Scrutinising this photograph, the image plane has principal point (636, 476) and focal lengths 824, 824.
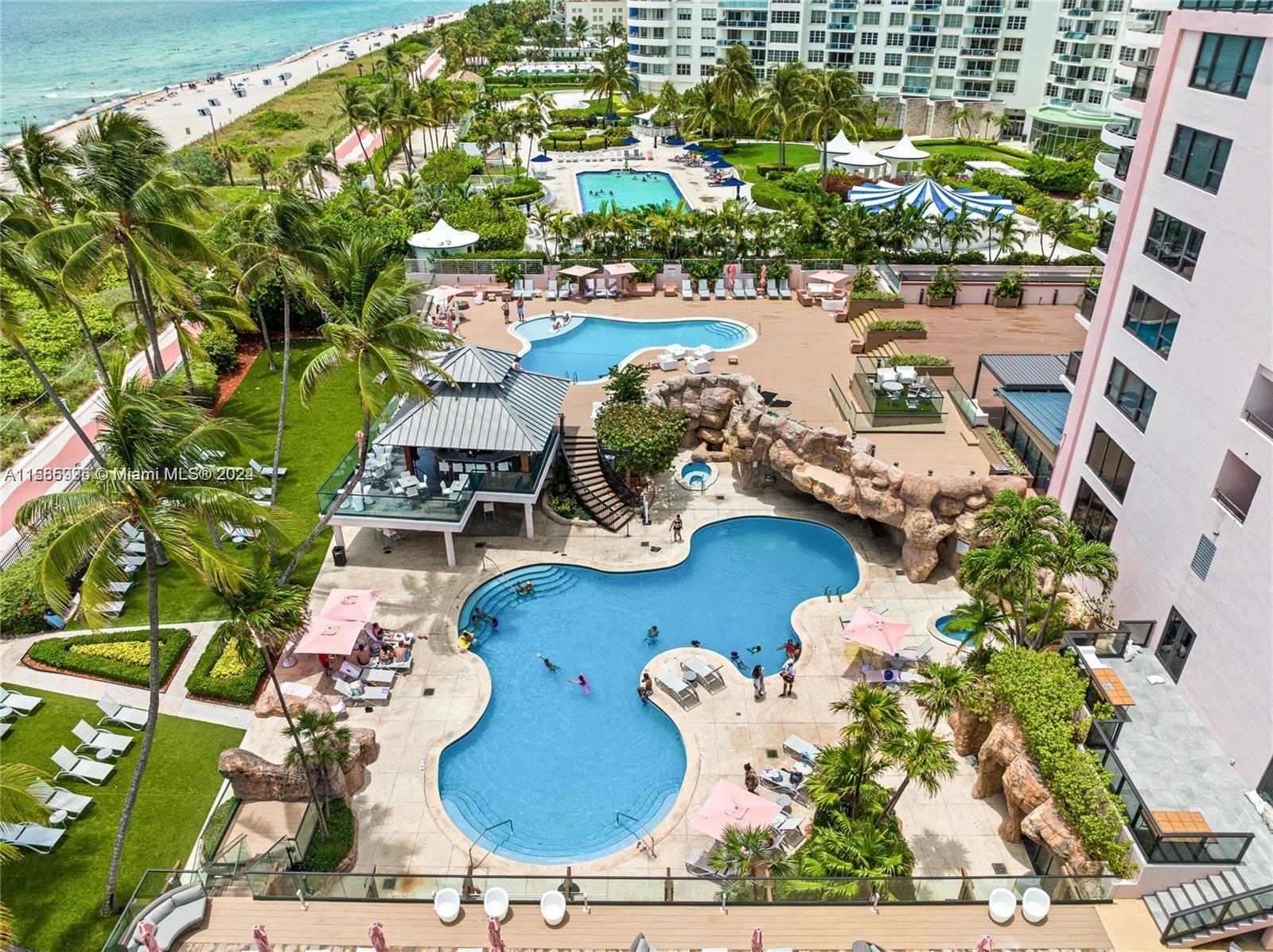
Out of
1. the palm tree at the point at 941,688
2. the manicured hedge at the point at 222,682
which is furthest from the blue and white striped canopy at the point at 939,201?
the manicured hedge at the point at 222,682

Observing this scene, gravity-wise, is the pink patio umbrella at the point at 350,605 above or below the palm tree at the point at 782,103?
below

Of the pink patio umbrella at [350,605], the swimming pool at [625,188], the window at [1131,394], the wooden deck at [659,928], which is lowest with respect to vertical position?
the wooden deck at [659,928]

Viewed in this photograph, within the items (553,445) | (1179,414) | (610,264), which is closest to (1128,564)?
(1179,414)

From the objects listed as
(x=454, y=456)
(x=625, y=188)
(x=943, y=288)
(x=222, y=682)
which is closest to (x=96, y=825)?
(x=222, y=682)

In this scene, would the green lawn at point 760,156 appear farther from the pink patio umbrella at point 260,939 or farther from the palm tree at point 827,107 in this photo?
the pink patio umbrella at point 260,939

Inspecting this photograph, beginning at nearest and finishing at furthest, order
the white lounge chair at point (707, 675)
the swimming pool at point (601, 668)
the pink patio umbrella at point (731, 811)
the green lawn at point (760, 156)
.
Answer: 1. the pink patio umbrella at point (731, 811)
2. the swimming pool at point (601, 668)
3. the white lounge chair at point (707, 675)
4. the green lawn at point (760, 156)

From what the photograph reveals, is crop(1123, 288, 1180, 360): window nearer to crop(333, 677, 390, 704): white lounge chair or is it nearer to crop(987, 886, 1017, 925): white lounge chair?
crop(987, 886, 1017, 925): white lounge chair
